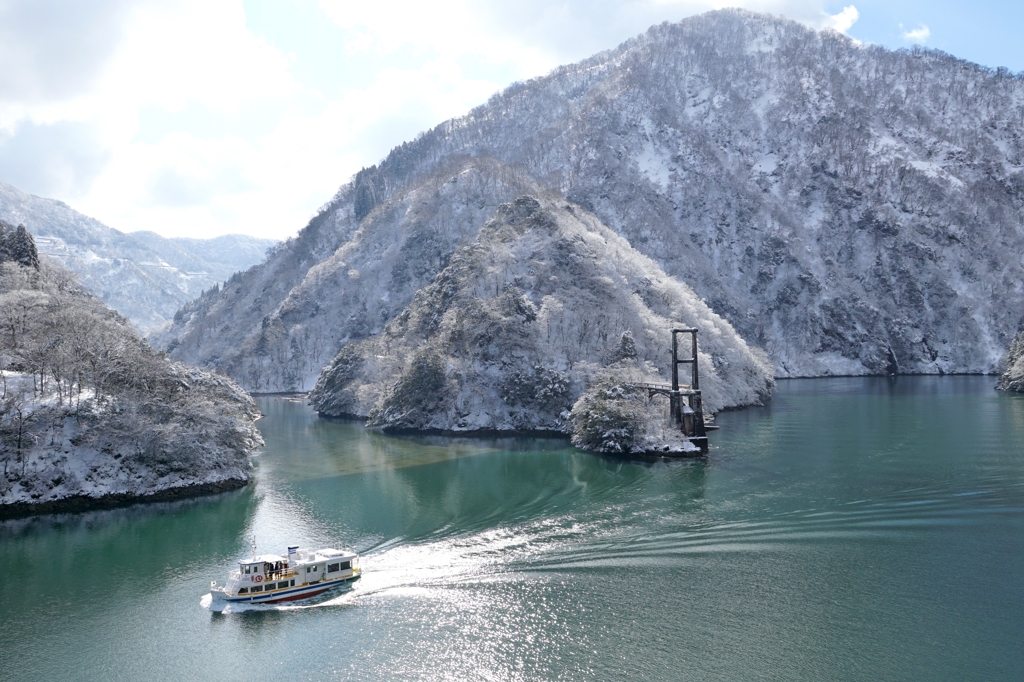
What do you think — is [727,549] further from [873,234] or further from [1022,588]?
[873,234]

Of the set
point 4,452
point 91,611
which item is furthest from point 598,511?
point 4,452

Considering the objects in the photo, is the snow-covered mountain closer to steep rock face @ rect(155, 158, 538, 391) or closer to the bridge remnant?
steep rock face @ rect(155, 158, 538, 391)

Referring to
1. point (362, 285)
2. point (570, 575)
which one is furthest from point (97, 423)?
point (362, 285)

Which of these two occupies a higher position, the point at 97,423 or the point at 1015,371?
the point at 1015,371

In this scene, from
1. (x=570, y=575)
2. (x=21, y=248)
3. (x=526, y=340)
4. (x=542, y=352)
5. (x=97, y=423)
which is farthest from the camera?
(x=526, y=340)

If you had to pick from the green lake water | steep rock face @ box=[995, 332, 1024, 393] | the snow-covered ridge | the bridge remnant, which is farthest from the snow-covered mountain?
the green lake water

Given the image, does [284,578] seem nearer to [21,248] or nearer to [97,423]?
[97,423]
